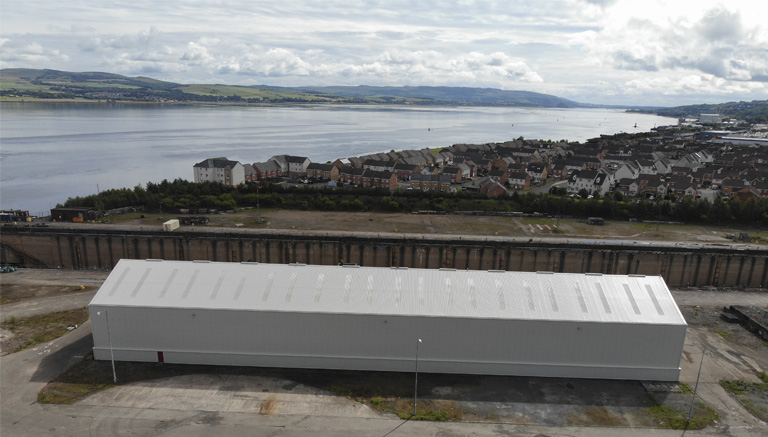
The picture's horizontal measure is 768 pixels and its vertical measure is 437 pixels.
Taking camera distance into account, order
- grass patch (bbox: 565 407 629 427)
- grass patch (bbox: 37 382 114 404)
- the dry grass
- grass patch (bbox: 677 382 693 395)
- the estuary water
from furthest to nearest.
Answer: the estuary water → grass patch (bbox: 677 382 693 395) → grass patch (bbox: 37 382 114 404) → the dry grass → grass patch (bbox: 565 407 629 427)

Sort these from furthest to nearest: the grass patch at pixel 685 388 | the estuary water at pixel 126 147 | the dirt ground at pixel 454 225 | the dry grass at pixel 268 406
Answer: the estuary water at pixel 126 147
the dirt ground at pixel 454 225
the grass patch at pixel 685 388
the dry grass at pixel 268 406

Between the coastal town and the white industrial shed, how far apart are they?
43.6 m

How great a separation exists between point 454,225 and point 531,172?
147 feet

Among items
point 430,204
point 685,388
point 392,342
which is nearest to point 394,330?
point 392,342

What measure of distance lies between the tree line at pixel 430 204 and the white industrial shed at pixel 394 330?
1235 inches

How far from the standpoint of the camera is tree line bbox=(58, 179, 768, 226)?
180 feet

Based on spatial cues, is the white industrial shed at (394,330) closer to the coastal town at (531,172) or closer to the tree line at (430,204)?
the tree line at (430,204)

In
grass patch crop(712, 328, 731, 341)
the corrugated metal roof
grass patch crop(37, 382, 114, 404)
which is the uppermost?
the corrugated metal roof

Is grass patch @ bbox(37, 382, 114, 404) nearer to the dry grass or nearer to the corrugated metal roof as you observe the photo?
the corrugated metal roof

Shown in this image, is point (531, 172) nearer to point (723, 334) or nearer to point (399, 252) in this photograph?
point (399, 252)

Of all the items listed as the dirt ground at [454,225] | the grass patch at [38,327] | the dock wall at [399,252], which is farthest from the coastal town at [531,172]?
the grass patch at [38,327]

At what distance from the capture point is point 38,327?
2944cm

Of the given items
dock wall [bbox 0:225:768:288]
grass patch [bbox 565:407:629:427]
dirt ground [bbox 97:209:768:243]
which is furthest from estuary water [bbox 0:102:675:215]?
grass patch [bbox 565:407:629:427]

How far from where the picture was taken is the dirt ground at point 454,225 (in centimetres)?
4850
